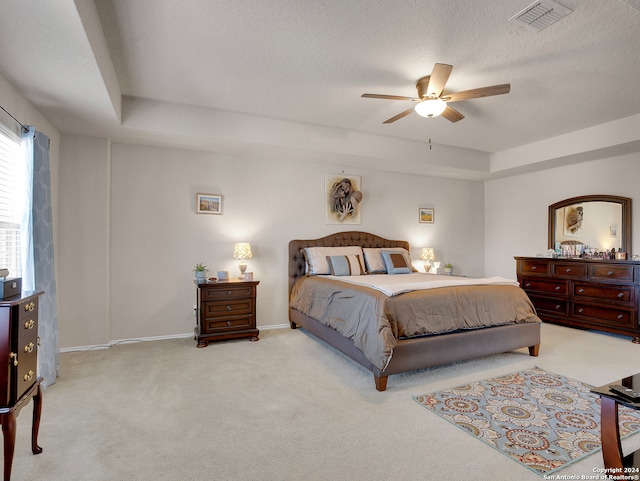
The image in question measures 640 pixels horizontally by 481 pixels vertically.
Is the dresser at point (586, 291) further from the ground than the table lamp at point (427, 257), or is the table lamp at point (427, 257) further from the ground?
the table lamp at point (427, 257)

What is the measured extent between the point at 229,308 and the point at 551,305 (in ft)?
15.1

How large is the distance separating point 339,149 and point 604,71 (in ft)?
8.96

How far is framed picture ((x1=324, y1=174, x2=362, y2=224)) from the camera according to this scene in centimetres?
529

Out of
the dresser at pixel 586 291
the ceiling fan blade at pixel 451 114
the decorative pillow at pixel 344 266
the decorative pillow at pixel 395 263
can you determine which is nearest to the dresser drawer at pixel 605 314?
the dresser at pixel 586 291

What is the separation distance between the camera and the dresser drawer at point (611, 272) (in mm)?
4242

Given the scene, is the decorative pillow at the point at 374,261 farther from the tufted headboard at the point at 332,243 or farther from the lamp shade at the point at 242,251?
the lamp shade at the point at 242,251

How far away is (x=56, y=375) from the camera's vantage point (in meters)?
2.98

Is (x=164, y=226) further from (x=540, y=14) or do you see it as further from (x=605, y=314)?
(x=605, y=314)

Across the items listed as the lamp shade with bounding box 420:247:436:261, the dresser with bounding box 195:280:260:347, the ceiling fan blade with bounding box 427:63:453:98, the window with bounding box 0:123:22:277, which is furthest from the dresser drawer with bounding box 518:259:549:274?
the window with bounding box 0:123:22:277

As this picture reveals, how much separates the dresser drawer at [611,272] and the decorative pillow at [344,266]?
10.0 ft

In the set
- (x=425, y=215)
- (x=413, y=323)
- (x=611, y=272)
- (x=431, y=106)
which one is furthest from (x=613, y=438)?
(x=425, y=215)

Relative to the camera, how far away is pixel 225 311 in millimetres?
4102

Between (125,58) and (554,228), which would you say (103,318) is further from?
(554,228)

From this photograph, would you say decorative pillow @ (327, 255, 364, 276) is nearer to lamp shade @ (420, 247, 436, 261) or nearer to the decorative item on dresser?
lamp shade @ (420, 247, 436, 261)
